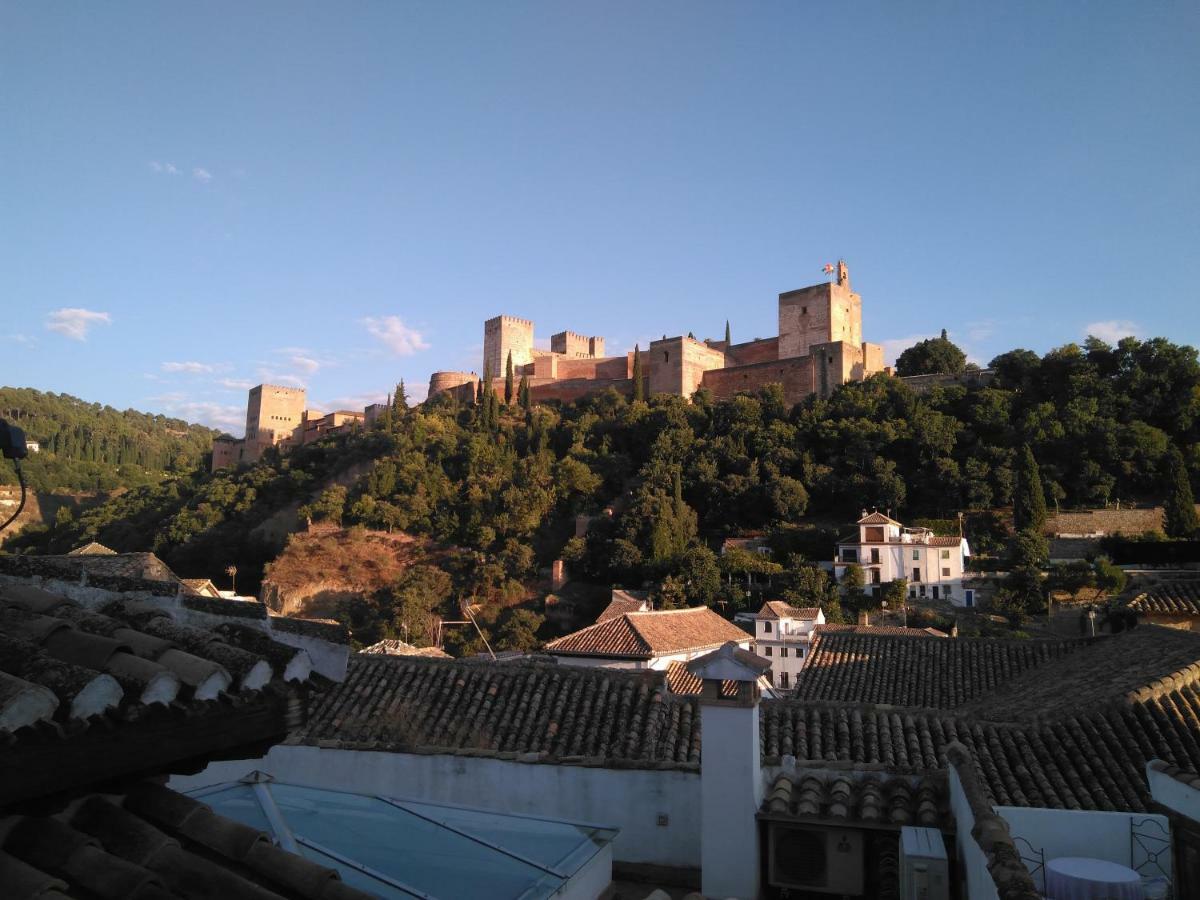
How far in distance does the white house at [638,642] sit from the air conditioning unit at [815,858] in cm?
1163

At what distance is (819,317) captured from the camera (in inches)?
1970

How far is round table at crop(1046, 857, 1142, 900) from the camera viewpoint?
4113 mm

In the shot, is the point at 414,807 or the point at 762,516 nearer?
the point at 414,807

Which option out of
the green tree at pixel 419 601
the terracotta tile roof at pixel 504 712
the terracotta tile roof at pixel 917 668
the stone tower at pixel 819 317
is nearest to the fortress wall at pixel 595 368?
the stone tower at pixel 819 317

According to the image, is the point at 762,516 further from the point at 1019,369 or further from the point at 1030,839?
the point at 1030,839

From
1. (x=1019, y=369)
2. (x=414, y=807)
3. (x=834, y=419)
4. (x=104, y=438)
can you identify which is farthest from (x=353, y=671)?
(x=104, y=438)

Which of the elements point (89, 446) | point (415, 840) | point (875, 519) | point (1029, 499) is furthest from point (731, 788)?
point (89, 446)

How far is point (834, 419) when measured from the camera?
42750 mm

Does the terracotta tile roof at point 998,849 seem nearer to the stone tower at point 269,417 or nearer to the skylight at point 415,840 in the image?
the skylight at point 415,840

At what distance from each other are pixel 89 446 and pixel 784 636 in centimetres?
7526

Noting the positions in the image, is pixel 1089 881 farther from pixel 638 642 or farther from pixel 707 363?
pixel 707 363

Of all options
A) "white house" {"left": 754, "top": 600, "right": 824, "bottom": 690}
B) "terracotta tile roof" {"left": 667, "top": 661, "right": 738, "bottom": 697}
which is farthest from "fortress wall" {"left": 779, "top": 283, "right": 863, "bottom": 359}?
"terracotta tile roof" {"left": 667, "top": 661, "right": 738, "bottom": 697}

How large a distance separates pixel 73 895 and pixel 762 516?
39.8 metres

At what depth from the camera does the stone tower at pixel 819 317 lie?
49.8 meters
